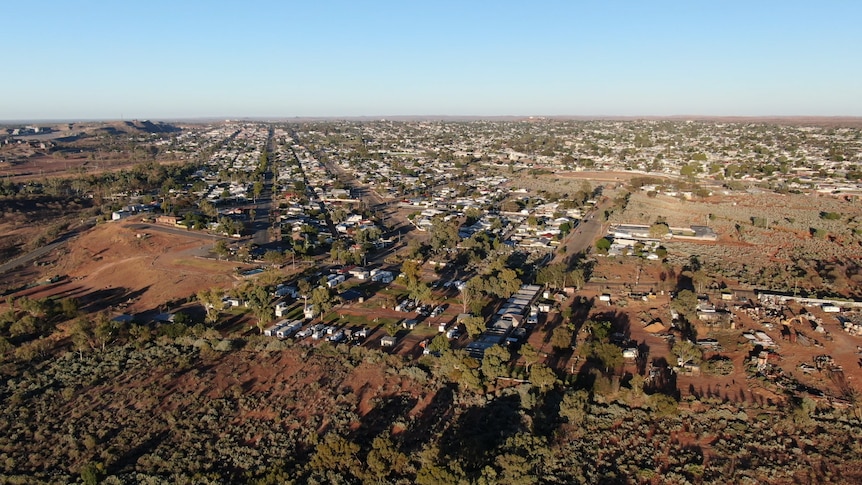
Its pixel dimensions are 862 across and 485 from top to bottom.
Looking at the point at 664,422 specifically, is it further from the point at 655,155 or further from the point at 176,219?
the point at 655,155

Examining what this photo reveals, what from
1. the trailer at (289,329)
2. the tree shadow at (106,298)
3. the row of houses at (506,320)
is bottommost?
the tree shadow at (106,298)

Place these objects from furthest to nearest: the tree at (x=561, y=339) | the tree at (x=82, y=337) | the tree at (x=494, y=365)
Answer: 1. the tree at (x=82, y=337)
2. the tree at (x=561, y=339)
3. the tree at (x=494, y=365)

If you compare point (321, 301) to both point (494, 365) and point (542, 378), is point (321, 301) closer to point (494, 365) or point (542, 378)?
point (494, 365)

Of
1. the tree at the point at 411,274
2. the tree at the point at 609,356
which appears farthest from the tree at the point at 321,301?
the tree at the point at 609,356

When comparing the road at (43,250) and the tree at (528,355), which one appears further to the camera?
the road at (43,250)

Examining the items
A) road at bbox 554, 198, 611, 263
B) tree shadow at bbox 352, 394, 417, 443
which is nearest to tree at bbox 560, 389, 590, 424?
tree shadow at bbox 352, 394, 417, 443

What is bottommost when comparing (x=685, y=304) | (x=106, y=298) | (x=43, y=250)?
(x=106, y=298)

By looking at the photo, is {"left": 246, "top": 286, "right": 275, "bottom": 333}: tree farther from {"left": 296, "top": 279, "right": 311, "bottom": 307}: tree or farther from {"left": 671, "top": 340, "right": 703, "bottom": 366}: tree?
{"left": 671, "top": 340, "right": 703, "bottom": 366}: tree

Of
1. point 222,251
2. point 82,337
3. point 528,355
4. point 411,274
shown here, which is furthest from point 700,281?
point 82,337

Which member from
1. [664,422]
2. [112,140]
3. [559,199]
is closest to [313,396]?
[664,422]

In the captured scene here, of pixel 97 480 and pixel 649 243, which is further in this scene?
pixel 649 243

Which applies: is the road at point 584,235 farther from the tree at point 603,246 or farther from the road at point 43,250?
the road at point 43,250
